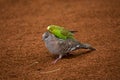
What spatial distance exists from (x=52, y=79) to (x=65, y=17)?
422 cm

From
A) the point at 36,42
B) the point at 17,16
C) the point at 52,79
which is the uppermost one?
the point at 17,16

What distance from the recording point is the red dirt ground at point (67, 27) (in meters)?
5.28

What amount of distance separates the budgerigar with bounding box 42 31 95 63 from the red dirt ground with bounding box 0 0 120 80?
16cm

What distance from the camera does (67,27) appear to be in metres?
8.16

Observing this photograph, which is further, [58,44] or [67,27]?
[67,27]

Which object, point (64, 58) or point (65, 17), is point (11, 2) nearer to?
point (65, 17)

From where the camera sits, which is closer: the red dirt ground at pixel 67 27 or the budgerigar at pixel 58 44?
the red dirt ground at pixel 67 27

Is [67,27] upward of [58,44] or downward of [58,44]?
upward

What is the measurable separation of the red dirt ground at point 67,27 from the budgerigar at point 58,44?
0.16 metres

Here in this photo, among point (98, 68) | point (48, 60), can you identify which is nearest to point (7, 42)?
point (48, 60)

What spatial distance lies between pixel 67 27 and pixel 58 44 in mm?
2431

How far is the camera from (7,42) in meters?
7.14

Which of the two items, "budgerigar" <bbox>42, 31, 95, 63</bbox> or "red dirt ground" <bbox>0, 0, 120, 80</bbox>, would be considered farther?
"budgerigar" <bbox>42, 31, 95, 63</bbox>

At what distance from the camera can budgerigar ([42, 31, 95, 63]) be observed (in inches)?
227
